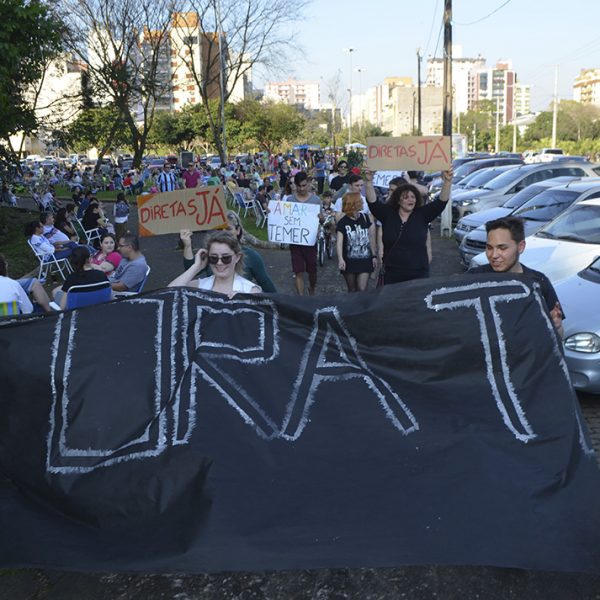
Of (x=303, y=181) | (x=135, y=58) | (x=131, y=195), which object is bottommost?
(x=131, y=195)

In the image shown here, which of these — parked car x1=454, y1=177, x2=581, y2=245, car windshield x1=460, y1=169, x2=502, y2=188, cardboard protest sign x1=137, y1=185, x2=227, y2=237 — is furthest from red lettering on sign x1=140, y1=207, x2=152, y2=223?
car windshield x1=460, y1=169, x2=502, y2=188

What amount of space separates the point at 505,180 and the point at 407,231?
46.9 feet

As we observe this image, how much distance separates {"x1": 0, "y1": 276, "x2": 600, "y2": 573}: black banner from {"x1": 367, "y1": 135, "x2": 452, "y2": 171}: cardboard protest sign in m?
4.07

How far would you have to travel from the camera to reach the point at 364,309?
171 inches

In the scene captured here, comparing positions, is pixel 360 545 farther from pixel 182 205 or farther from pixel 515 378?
pixel 182 205

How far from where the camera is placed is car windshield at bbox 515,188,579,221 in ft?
42.7

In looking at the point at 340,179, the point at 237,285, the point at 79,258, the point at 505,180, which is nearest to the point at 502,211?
the point at 340,179

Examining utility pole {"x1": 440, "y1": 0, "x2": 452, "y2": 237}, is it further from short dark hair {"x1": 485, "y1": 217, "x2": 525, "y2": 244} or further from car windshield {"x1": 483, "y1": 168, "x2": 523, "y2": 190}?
short dark hair {"x1": 485, "y1": 217, "x2": 525, "y2": 244}

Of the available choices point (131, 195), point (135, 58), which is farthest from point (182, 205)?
point (135, 58)

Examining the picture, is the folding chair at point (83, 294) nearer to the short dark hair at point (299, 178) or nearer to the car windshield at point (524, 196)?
the short dark hair at point (299, 178)

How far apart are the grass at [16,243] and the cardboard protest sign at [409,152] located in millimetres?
9536

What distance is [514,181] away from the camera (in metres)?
19.6

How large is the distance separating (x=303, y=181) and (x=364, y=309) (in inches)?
218

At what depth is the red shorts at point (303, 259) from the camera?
9.53 metres
